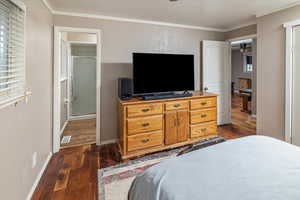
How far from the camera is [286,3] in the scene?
262 cm

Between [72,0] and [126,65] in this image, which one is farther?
[126,65]

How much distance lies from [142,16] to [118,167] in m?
2.57

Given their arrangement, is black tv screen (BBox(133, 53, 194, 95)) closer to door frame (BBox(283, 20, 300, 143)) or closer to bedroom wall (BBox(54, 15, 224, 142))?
bedroom wall (BBox(54, 15, 224, 142))

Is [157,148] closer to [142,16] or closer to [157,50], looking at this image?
[157,50]

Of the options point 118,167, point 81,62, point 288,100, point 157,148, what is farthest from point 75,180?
point 81,62

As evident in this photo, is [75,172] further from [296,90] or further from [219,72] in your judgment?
[219,72]

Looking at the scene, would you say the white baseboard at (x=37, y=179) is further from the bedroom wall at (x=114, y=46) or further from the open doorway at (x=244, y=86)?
the open doorway at (x=244, y=86)

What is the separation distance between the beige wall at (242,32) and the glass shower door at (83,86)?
12.5 feet

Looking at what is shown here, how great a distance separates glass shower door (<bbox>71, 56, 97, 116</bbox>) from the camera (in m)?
5.12

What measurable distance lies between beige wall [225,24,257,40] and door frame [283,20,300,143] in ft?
2.88

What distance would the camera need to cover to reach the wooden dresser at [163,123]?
2605mm

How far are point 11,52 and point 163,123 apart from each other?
2.11m

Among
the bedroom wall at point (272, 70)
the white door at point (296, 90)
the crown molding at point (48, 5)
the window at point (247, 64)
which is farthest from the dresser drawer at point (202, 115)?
the window at point (247, 64)

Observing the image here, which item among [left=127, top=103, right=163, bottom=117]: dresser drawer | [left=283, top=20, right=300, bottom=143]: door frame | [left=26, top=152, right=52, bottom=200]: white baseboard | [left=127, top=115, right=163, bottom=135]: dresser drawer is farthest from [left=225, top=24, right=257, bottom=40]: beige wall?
[left=26, top=152, right=52, bottom=200]: white baseboard
